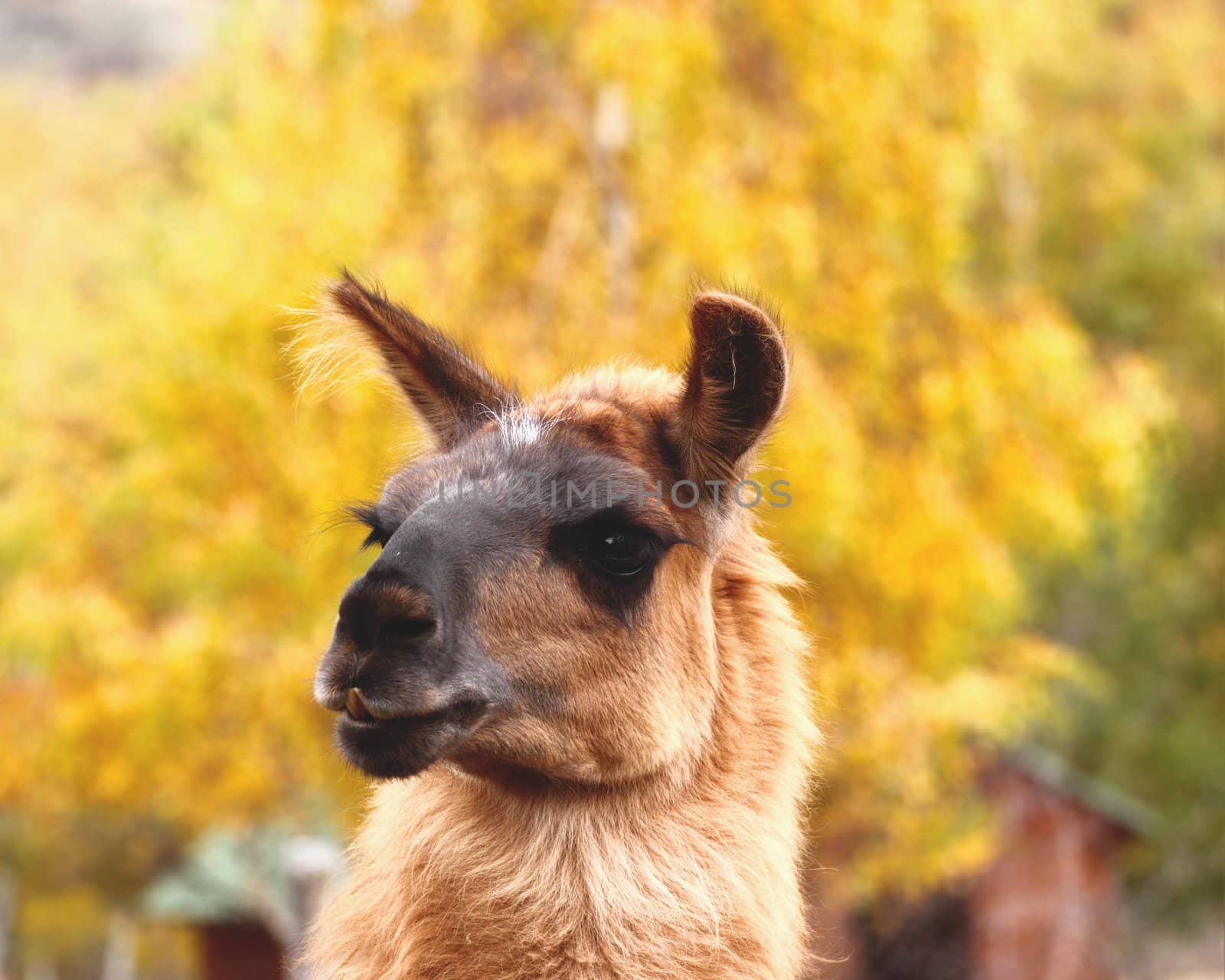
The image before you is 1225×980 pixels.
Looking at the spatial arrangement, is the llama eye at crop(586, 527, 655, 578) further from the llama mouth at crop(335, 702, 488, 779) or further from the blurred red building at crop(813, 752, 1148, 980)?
the blurred red building at crop(813, 752, 1148, 980)

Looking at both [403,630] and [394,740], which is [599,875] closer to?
[394,740]

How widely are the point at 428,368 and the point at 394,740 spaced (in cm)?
120

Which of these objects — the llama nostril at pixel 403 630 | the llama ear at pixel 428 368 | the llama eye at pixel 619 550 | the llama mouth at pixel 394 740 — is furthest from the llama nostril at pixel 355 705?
the llama ear at pixel 428 368

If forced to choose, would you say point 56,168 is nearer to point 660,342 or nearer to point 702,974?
point 660,342

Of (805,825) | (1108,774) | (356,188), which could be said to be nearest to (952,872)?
(356,188)

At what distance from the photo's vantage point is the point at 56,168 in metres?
43.2

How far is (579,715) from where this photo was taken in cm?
291

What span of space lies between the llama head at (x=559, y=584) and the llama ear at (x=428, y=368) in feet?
0.07

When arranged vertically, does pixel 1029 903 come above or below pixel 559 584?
above

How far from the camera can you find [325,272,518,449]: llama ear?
11.0 ft

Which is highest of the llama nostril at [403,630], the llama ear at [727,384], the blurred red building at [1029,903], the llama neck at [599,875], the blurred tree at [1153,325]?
the blurred tree at [1153,325]

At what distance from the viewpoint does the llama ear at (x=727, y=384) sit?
289 centimetres

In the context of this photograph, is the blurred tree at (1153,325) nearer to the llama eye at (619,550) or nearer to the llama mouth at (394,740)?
the llama eye at (619,550)

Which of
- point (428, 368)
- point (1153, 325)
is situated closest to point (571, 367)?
point (428, 368)
